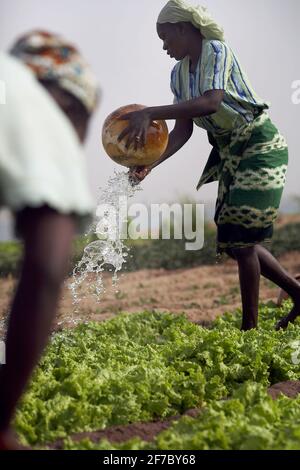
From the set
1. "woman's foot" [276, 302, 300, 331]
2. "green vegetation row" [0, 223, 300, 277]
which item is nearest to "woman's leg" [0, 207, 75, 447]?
"woman's foot" [276, 302, 300, 331]

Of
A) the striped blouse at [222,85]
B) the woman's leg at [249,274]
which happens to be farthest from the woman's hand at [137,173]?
the woman's leg at [249,274]

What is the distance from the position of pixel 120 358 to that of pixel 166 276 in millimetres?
6264

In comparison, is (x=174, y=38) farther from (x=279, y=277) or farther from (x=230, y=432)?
(x=230, y=432)

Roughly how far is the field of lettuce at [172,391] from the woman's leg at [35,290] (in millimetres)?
1018

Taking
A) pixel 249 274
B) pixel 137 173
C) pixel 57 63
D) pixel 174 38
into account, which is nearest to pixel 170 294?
pixel 249 274

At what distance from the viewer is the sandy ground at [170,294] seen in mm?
7664

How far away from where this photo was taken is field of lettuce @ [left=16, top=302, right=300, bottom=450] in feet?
10.0

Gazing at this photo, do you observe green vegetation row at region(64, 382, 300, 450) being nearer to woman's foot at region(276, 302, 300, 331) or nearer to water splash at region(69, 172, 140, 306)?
water splash at region(69, 172, 140, 306)

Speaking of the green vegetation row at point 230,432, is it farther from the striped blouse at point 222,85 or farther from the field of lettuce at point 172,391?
the striped blouse at point 222,85

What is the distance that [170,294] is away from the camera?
30.0 ft

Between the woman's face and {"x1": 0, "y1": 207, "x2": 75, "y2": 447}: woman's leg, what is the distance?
10.1 ft

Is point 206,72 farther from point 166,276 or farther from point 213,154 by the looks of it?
point 166,276

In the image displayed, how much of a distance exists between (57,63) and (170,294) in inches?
272
